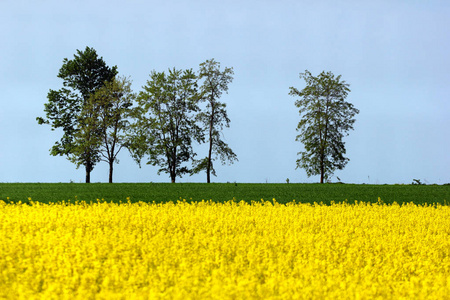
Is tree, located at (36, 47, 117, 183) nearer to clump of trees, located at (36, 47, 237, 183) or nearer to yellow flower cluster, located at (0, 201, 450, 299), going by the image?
clump of trees, located at (36, 47, 237, 183)

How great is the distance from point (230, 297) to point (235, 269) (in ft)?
7.01

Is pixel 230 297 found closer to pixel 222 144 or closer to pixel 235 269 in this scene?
pixel 235 269

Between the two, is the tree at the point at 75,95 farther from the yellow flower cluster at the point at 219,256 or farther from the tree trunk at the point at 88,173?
the yellow flower cluster at the point at 219,256

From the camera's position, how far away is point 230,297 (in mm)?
5633

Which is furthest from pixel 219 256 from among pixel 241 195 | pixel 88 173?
pixel 88 173

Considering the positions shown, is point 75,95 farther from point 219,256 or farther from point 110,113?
point 219,256

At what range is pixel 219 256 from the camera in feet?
29.2

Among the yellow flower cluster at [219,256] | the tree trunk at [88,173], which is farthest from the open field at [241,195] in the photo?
the tree trunk at [88,173]

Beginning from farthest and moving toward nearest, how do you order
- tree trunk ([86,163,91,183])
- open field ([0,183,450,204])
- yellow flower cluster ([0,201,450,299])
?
tree trunk ([86,163,91,183]) → open field ([0,183,450,204]) → yellow flower cluster ([0,201,450,299])

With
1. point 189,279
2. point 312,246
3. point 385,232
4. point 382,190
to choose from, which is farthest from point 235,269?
point 382,190

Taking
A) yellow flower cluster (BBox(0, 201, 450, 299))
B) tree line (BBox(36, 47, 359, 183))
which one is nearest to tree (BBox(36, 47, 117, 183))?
tree line (BBox(36, 47, 359, 183))

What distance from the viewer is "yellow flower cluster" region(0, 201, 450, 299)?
6.30 meters

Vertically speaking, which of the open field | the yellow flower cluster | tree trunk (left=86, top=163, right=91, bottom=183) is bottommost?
the yellow flower cluster

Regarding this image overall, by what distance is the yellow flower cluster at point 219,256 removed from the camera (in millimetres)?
6297
